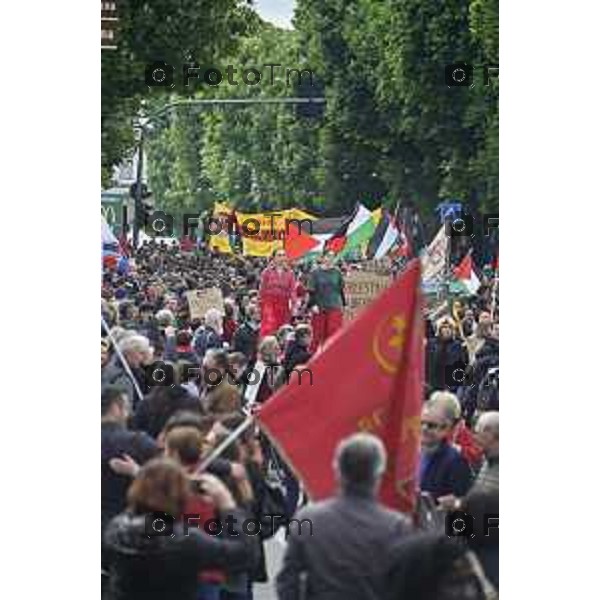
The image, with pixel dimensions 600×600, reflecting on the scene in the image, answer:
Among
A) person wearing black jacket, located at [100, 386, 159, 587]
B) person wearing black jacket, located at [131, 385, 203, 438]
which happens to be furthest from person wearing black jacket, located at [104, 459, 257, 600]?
person wearing black jacket, located at [131, 385, 203, 438]

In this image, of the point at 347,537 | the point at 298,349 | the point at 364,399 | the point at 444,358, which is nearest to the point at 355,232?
the point at 298,349

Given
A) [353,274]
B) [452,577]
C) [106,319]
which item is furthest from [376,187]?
[452,577]

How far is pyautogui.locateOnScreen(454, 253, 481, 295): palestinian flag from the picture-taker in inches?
467

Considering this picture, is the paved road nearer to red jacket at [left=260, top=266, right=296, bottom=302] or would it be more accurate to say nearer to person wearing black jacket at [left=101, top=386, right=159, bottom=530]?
person wearing black jacket at [left=101, top=386, right=159, bottom=530]

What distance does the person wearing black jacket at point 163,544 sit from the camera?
10742 mm

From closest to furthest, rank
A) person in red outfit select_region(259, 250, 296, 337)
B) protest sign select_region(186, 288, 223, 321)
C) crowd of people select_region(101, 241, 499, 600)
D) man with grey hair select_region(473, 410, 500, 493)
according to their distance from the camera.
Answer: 1. crowd of people select_region(101, 241, 499, 600)
2. man with grey hair select_region(473, 410, 500, 493)
3. person in red outfit select_region(259, 250, 296, 337)
4. protest sign select_region(186, 288, 223, 321)

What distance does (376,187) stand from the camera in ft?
41.3

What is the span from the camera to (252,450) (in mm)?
11547

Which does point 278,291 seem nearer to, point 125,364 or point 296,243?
point 296,243

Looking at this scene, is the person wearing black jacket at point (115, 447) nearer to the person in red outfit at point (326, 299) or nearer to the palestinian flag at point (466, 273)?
the person in red outfit at point (326, 299)

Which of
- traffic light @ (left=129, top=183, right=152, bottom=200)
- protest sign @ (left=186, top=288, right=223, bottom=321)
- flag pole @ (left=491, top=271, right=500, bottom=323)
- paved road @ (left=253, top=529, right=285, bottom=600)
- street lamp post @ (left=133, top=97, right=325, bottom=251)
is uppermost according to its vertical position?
street lamp post @ (left=133, top=97, right=325, bottom=251)

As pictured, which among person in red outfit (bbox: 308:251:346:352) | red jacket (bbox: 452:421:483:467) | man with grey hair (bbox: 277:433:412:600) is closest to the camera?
man with grey hair (bbox: 277:433:412:600)

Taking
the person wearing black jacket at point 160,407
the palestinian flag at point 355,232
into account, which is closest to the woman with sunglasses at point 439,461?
the palestinian flag at point 355,232
